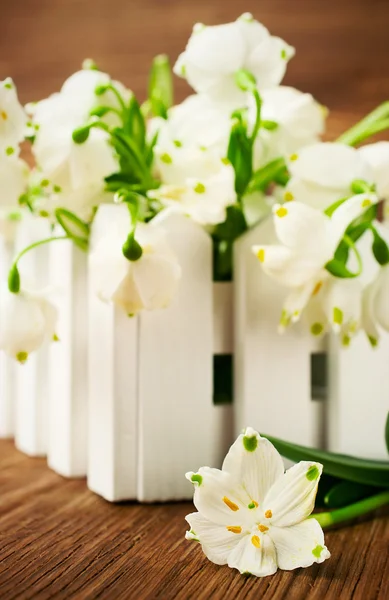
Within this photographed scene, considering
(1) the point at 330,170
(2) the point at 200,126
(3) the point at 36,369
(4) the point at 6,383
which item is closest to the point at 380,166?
(1) the point at 330,170

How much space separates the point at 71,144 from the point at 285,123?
0.17 metres

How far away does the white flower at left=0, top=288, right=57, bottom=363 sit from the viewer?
19.9 inches

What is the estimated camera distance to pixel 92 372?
0.57 metres

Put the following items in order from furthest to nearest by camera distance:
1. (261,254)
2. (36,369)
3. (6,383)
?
1. (6,383)
2. (36,369)
3. (261,254)

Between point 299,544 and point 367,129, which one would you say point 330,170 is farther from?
point 299,544

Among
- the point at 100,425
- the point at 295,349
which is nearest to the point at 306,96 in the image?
the point at 295,349

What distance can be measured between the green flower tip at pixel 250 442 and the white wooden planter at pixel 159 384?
0.17 meters

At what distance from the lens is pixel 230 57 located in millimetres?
557

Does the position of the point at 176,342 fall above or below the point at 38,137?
below

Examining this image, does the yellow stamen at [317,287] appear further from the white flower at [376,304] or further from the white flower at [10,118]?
the white flower at [10,118]

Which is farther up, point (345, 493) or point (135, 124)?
point (135, 124)

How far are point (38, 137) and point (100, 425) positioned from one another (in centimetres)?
22

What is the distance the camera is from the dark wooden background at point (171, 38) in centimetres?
103

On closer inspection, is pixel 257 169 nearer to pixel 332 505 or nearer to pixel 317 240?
pixel 317 240
